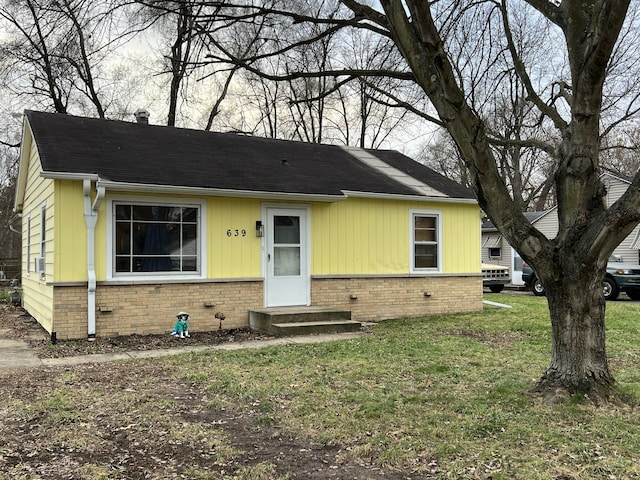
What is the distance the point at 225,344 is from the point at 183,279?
166cm

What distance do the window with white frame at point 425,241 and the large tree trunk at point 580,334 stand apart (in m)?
7.25

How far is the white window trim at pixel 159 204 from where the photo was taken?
928cm

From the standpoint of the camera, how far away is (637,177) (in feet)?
14.5

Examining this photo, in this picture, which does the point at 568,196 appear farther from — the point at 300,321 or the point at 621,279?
the point at 621,279

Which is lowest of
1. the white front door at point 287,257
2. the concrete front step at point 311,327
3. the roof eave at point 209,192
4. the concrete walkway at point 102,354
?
the concrete walkway at point 102,354

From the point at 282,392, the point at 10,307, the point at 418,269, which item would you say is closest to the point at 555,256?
the point at 282,392

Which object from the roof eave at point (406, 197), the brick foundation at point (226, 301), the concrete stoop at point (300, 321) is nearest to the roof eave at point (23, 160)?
the brick foundation at point (226, 301)

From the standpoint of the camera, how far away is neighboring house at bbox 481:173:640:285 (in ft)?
67.7

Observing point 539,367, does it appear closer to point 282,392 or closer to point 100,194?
point 282,392

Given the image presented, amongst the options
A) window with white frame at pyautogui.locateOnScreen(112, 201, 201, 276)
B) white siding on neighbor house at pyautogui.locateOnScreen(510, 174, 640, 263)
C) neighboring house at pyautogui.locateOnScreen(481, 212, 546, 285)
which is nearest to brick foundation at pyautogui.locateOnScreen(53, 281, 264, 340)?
window with white frame at pyautogui.locateOnScreen(112, 201, 201, 276)

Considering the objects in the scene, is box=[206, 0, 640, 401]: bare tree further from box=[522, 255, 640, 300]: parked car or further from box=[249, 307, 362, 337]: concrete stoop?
box=[522, 255, 640, 300]: parked car

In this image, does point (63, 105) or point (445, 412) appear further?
point (63, 105)

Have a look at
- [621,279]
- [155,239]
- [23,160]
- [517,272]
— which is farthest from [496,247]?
[23,160]

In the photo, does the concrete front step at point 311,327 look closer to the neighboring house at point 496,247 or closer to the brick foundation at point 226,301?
the brick foundation at point 226,301
